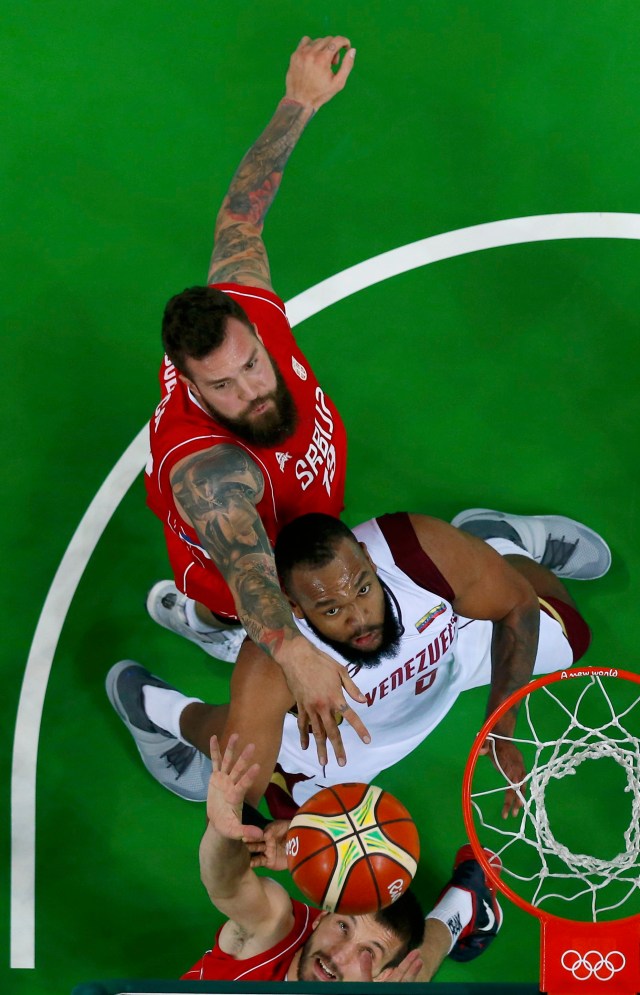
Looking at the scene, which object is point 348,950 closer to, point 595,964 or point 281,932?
point 281,932

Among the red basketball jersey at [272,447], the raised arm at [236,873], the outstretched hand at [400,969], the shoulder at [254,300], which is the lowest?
the outstretched hand at [400,969]

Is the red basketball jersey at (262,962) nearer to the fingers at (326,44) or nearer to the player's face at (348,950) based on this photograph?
the player's face at (348,950)

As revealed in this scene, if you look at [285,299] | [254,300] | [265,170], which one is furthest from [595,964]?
[265,170]

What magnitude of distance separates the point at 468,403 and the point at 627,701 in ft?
5.34

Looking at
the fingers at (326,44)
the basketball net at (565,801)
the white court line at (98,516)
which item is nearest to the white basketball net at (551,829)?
the basketball net at (565,801)

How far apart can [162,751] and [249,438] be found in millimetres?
1791

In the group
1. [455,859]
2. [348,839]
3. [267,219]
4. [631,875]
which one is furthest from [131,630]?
[631,875]

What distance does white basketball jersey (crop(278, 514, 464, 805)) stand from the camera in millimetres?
3986

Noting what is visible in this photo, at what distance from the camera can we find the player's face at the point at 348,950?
3.92 meters

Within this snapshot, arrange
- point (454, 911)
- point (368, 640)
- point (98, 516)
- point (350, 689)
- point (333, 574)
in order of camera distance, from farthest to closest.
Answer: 1. point (98, 516)
2. point (454, 911)
3. point (368, 640)
4. point (333, 574)
5. point (350, 689)

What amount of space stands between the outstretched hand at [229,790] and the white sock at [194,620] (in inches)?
39.1

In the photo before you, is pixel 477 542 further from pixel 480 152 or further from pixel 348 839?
pixel 480 152

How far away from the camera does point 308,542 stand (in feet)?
12.1

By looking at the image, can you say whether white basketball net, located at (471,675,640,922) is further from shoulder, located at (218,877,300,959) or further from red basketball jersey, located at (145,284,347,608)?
red basketball jersey, located at (145,284,347,608)
